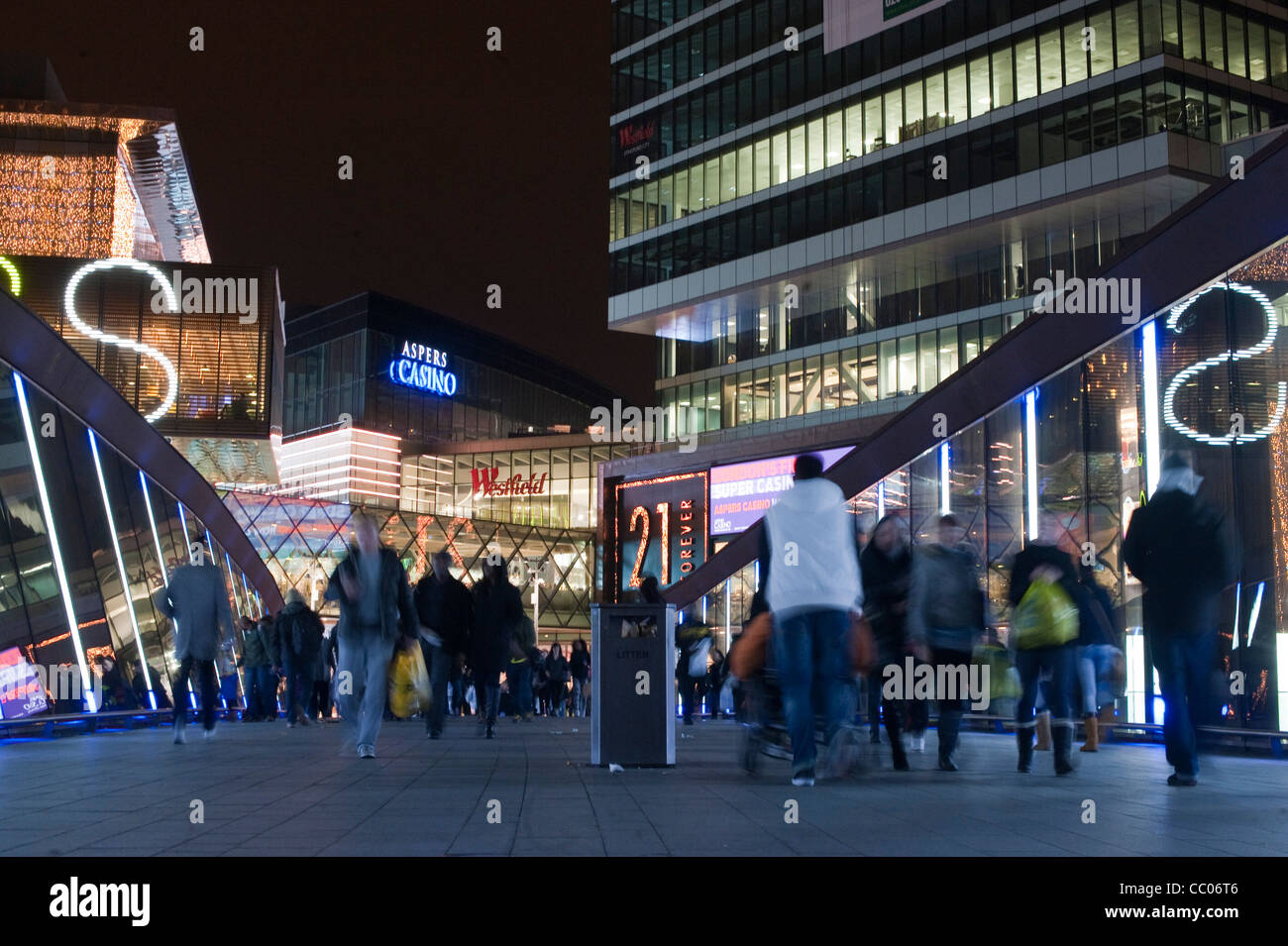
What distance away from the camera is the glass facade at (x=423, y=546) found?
197 feet

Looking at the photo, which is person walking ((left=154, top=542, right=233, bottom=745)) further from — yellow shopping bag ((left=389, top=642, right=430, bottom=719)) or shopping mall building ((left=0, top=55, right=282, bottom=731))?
yellow shopping bag ((left=389, top=642, right=430, bottom=719))

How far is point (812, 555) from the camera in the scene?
877 cm

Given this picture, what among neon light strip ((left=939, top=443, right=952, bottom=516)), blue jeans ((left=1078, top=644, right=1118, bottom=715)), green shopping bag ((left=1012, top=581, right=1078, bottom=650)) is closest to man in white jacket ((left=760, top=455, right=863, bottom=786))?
green shopping bag ((left=1012, top=581, right=1078, bottom=650))

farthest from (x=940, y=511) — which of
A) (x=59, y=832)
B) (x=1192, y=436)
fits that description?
(x=59, y=832)

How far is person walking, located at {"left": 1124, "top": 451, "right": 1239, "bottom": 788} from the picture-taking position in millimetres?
8781

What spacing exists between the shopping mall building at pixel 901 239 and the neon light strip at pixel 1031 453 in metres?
0.05

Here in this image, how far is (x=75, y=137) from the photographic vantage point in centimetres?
6806

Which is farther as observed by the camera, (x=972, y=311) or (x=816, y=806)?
(x=972, y=311)

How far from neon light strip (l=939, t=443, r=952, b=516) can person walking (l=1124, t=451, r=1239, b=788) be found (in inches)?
352

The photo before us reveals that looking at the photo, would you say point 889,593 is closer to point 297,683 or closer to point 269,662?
point 297,683

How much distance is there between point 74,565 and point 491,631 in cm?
429

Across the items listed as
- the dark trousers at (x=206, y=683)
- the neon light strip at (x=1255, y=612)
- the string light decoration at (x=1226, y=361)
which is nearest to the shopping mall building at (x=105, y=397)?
the dark trousers at (x=206, y=683)

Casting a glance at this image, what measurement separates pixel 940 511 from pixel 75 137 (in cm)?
5966

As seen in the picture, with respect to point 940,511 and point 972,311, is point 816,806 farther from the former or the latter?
point 972,311
